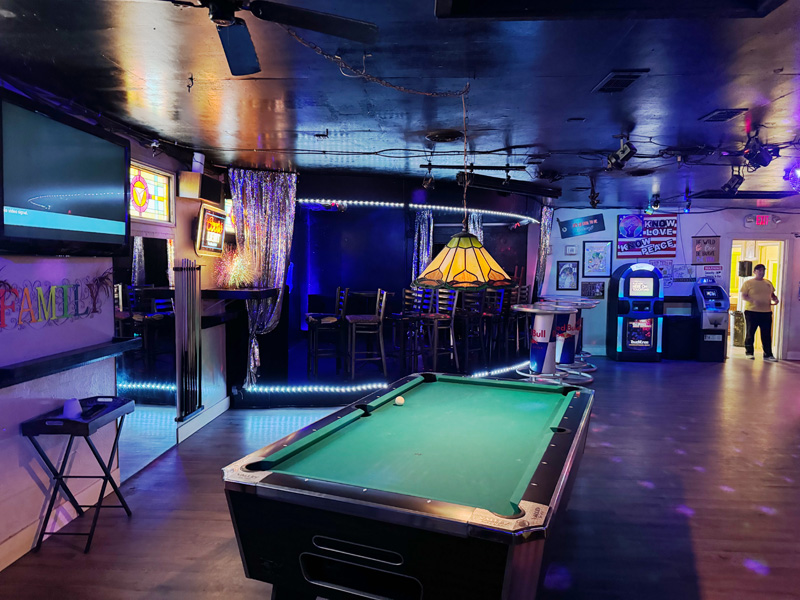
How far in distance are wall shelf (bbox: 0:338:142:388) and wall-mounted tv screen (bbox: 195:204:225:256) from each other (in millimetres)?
1673

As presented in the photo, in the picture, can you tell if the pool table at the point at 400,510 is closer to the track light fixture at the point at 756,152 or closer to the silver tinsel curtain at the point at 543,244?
the track light fixture at the point at 756,152

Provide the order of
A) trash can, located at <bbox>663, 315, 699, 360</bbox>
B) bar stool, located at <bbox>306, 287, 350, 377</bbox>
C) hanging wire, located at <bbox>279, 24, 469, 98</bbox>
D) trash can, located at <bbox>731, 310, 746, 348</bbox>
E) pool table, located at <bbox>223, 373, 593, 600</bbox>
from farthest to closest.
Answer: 1. trash can, located at <bbox>731, 310, 746, 348</bbox>
2. trash can, located at <bbox>663, 315, 699, 360</bbox>
3. bar stool, located at <bbox>306, 287, 350, 377</bbox>
4. hanging wire, located at <bbox>279, 24, 469, 98</bbox>
5. pool table, located at <bbox>223, 373, 593, 600</bbox>

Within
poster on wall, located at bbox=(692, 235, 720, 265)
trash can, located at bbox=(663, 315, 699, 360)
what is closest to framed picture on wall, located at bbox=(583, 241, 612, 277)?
trash can, located at bbox=(663, 315, 699, 360)

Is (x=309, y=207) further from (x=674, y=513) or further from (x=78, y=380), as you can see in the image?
(x=674, y=513)

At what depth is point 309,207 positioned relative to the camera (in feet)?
29.1

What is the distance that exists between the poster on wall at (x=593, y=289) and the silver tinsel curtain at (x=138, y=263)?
7.53m

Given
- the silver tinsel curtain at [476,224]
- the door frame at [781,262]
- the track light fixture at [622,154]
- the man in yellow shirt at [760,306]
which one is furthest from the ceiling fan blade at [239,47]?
the door frame at [781,262]

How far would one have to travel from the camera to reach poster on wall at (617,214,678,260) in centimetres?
961

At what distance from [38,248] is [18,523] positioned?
154 cm

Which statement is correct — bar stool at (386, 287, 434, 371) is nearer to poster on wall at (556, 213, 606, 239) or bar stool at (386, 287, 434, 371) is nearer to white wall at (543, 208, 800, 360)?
white wall at (543, 208, 800, 360)

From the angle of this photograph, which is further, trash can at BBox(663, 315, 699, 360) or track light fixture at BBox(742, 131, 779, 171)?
trash can at BBox(663, 315, 699, 360)

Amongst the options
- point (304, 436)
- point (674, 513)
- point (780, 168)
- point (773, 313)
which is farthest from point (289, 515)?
point (773, 313)

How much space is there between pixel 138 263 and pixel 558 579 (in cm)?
443

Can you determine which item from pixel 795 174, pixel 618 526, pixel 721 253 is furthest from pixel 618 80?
pixel 721 253
